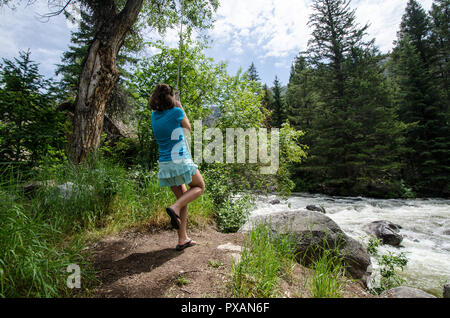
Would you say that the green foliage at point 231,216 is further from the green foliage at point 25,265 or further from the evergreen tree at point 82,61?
the evergreen tree at point 82,61

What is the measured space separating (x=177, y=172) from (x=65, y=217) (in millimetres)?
1737

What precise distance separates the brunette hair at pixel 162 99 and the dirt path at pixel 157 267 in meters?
1.72

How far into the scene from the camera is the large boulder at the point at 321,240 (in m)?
2.99

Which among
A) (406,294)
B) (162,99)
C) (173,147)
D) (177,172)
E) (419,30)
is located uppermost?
(419,30)

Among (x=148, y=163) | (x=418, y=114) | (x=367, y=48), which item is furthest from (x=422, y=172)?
(x=148, y=163)

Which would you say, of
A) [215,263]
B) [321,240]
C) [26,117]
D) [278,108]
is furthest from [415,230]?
[278,108]

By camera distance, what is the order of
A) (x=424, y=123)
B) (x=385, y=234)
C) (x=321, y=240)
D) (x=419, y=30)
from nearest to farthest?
1. (x=321, y=240)
2. (x=385, y=234)
3. (x=424, y=123)
4. (x=419, y=30)

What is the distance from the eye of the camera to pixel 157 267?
2.12 metres

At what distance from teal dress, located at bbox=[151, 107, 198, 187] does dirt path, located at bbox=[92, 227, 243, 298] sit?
0.87 meters

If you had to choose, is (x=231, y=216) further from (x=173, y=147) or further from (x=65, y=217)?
(x=65, y=217)

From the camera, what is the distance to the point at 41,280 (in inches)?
58.3

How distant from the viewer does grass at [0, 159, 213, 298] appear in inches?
59.9

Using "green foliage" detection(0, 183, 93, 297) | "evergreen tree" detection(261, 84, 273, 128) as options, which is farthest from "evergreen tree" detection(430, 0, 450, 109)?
"green foliage" detection(0, 183, 93, 297)

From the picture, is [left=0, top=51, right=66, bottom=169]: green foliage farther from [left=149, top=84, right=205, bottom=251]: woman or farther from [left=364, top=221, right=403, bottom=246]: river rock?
[left=364, top=221, right=403, bottom=246]: river rock
